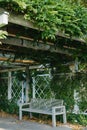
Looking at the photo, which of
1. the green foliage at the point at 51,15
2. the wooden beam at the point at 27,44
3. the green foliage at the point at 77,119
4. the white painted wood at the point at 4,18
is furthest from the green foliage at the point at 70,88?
the white painted wood at the point at 4,18

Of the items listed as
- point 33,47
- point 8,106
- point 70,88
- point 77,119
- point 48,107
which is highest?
point 33,47

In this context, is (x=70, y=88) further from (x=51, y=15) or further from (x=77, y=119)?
(x=51, y=15)

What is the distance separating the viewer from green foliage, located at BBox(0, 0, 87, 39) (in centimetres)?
444

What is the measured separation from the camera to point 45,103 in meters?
8.51

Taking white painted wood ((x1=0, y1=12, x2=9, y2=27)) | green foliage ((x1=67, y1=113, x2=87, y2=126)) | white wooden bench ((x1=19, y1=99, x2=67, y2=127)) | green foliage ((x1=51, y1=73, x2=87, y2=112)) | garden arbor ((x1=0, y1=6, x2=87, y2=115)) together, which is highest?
white painted wood ((x1=0, y1=12, x2=9, y2=27))

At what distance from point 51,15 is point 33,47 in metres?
1.91

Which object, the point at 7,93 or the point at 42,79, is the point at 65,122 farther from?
the point at 7,93

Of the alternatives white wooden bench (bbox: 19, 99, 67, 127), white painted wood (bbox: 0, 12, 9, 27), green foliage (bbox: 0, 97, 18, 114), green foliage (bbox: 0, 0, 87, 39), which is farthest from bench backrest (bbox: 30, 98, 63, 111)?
white painted wood (bbox: 0, 12, 9, 27)

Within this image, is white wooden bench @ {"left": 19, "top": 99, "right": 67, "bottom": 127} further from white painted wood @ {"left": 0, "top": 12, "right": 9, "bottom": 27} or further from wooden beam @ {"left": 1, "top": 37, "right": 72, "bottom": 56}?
white painted wood @ {"left": 0, "top": 12, "right": 9, "bottom": 27}

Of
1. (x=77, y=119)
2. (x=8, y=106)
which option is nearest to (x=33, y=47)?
(x=77, y=119)

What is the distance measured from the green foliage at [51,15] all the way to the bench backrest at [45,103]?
336cm

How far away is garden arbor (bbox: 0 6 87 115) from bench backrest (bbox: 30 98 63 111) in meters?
1.11

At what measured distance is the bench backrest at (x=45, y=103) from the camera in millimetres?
8281

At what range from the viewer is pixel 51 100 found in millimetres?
8461
